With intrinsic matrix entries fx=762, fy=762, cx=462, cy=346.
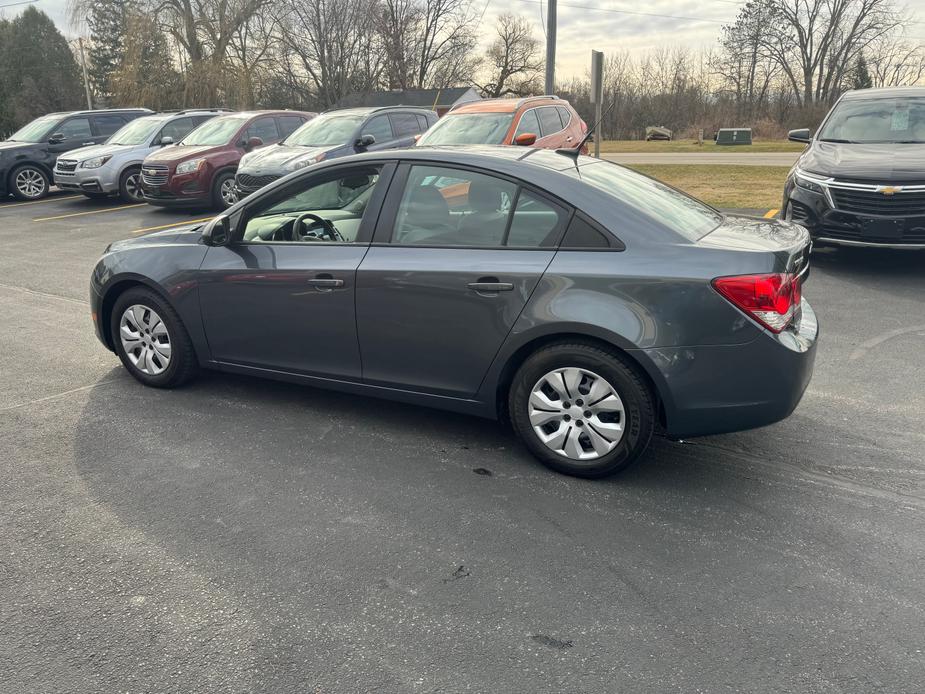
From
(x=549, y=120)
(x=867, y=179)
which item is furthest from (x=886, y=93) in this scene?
(x=549, y=120)

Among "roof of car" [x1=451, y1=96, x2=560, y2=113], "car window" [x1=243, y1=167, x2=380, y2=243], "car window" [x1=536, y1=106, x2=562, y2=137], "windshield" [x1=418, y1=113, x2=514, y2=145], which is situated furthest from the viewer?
"car window" [x1=536, y1=106, x2=562, y2=137]

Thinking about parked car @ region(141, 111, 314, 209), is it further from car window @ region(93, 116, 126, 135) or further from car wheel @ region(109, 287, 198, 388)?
car wheel @ region(109, 287, 198, 388)

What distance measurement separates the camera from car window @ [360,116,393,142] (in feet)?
42.2

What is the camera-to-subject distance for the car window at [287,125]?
15.2 m

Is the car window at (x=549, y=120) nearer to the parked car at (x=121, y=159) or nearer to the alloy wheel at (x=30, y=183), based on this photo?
the parked car at (x=121, y=159)

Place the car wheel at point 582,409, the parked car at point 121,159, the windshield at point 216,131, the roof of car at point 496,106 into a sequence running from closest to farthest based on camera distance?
the car wheel at point 582,409 → the roof of car at point 496,106 → the windshield at point 216,131 → the parked car at point 121,159

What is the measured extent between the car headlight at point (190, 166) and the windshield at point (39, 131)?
5.62m

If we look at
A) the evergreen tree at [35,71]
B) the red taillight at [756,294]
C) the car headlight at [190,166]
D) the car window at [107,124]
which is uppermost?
the evergreen tree at [35,71]

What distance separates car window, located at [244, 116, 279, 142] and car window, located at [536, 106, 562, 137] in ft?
19.0

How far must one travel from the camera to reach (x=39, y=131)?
17.1 m

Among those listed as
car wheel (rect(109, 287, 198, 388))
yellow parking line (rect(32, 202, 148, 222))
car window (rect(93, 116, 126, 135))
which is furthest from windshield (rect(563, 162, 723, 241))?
car window (rect(93, 116, 126, 135))

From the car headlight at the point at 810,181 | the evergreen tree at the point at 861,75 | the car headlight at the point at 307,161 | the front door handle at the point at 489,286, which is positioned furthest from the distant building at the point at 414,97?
the front door handle at the point at 489,286

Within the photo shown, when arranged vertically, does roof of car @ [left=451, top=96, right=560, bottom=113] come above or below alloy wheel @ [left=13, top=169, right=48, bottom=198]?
above

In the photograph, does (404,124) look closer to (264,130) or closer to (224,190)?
(264,130)
